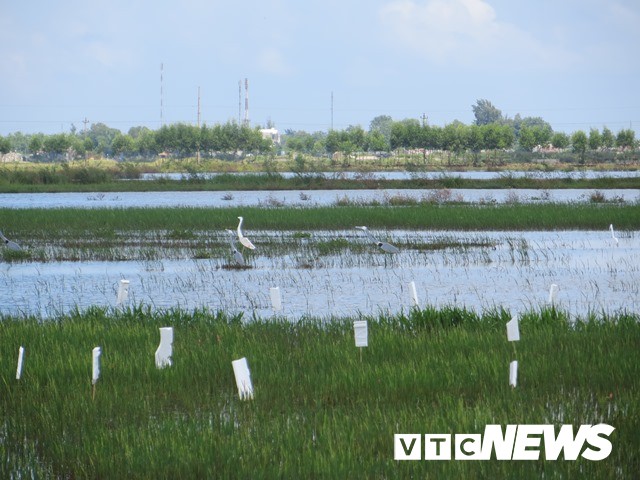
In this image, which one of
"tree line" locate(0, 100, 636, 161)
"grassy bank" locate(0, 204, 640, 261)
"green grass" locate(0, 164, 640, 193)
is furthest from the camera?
"tree line" locate(0, 100, 636, 161)

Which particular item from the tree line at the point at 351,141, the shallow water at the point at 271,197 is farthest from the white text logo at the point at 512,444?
the tree line at the point at 351,141

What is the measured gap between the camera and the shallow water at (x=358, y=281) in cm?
1390

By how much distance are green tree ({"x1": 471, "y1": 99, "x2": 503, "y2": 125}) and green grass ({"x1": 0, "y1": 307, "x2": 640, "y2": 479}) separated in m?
178

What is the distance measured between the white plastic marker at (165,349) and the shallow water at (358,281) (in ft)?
11.7

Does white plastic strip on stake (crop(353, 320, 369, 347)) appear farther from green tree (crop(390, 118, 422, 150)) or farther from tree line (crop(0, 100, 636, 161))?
green tree (crop(390, 118, 422, 150))

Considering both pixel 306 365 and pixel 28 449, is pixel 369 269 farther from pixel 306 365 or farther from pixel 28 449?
pixel 28 449

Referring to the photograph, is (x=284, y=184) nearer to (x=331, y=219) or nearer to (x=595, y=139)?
(x=331, y=219)

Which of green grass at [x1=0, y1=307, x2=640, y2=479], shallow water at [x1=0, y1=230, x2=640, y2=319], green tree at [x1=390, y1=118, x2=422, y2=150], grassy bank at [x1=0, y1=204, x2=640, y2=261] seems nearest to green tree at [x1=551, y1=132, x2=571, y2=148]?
green tree at [x1=390, y1=118, x2=422, y2=150]

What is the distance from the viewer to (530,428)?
616 centimetres

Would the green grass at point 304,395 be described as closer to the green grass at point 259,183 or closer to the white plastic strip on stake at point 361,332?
the white plastic strip on stake at point 361,332

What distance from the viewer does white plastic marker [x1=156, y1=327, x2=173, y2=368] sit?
25.8 ft

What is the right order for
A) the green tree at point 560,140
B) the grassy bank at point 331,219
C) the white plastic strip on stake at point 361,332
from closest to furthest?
the white plastic strip on stake at point 361,332 → the grassy bank at point 331,219 → the green tree at point 560,140

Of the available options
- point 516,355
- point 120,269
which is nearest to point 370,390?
point 516,355

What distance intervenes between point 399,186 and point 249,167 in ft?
148
